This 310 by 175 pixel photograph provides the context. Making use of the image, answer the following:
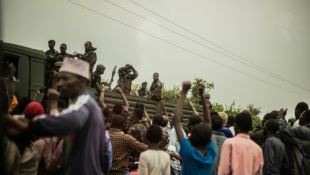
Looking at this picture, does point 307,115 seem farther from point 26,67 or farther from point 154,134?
point 26,67

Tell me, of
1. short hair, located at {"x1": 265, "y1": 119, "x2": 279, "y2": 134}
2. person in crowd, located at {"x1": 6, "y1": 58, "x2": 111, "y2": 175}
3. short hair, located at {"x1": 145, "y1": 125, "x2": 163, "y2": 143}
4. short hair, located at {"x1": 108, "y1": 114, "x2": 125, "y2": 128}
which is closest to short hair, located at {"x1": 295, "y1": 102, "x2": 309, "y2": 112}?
short hair, located at {"x1": 265, "y1": 119, "x2": 279, "y2": 134}

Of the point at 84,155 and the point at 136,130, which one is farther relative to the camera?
the point at 136,130

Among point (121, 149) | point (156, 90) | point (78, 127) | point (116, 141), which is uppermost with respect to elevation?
point (156, 90)

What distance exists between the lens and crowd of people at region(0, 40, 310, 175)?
326 centimetres

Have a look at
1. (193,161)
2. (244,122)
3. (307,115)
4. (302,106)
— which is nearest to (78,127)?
(193,161)

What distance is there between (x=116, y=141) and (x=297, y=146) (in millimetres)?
3192

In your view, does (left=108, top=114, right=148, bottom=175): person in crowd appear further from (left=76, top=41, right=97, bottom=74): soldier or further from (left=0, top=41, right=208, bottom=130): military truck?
(left=76, top=41, right=97, bottom=74): soldier

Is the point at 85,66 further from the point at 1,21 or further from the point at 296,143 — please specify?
the point at 296,143

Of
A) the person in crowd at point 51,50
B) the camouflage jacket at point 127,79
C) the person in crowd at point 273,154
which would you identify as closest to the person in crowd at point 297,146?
the person in crowd at point 273,154

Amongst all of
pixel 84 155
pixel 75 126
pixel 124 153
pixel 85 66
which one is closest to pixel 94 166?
pixel 84 155

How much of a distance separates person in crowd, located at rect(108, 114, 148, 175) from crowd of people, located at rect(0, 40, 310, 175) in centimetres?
1

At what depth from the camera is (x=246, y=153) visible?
5.61 meters

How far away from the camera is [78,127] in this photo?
3.14 m

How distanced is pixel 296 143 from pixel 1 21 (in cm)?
577
